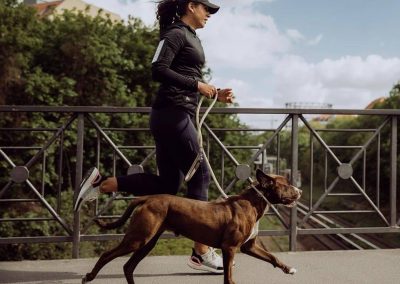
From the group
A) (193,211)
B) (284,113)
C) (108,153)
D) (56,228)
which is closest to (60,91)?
(108,153)

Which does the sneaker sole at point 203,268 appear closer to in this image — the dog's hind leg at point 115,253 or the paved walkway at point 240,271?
the paved walkway at point 240,271

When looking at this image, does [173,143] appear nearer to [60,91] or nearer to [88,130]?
[88,130]

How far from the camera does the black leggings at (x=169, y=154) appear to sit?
3.25 meters

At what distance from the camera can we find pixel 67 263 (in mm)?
3928

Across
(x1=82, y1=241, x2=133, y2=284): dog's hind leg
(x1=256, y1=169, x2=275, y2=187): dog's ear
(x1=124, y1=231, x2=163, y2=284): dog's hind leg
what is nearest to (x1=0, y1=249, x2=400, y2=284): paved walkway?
(x1=124, y1=231, x2=163, y2=284): dog's hind leg

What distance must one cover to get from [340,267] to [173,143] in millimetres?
1670

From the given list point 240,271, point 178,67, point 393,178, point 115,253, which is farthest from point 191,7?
point 393,178

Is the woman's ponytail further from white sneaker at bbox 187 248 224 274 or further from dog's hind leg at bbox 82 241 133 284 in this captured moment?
white sneaker at bbox 187 248 224 274

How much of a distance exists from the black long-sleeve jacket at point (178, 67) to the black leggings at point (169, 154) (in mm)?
80

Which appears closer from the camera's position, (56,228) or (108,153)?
(56,228)

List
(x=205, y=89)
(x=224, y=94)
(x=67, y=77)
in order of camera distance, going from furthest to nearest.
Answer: (x=67, y=77), (x=224, y=94), (x=205, y=89)

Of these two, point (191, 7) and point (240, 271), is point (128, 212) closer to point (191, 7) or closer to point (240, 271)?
point (240, 271)

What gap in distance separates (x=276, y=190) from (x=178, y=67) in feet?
3.23

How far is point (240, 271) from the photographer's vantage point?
3.72 metres
